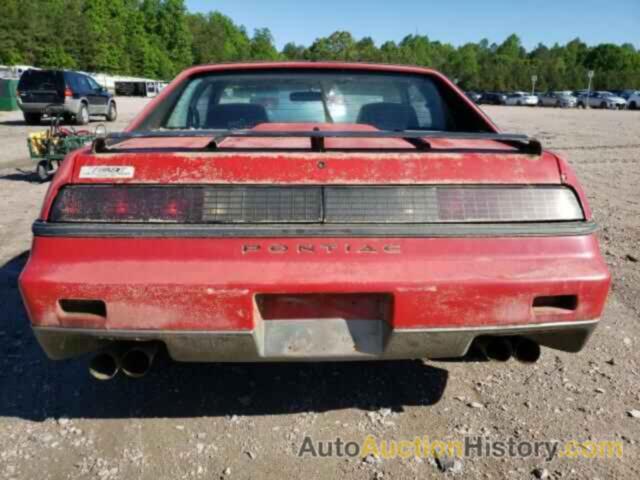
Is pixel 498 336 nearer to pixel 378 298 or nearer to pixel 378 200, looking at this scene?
pixel 378 298

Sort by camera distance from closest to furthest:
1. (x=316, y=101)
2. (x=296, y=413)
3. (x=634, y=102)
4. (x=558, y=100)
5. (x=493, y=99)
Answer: (x=296, y=413) < (x=316, y=101) < (x=634, y=102) < (x=558, y=100) < (x=493, y=99)

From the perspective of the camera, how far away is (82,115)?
59.1ft

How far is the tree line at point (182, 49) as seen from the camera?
65.2m

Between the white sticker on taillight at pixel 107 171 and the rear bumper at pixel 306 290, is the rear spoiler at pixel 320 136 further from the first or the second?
the rear bumper at pixel 306 290

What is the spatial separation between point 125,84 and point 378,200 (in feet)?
197

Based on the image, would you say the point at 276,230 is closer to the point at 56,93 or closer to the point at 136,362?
the point at 136,362

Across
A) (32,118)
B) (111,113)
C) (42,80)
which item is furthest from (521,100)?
(42,80)

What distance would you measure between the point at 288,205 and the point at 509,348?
1092mm

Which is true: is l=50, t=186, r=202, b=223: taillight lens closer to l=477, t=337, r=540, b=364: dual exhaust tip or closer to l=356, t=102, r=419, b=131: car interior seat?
l=477, t=337, r=540, b=364: dual exhaust tip

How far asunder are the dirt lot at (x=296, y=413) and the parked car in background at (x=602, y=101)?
53.3 metres

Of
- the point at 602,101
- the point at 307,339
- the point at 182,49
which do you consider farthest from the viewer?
the point at 182,49

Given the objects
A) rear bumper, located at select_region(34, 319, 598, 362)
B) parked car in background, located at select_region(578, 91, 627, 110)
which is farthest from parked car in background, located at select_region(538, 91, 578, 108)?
rear bumper, located at select_region(34, 319, 598, 362)

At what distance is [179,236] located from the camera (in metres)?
2.01

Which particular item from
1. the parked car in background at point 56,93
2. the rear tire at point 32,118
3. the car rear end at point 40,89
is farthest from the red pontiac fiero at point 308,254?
the rear tire at point 32,118
